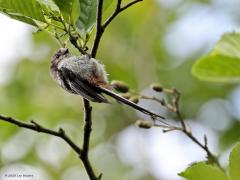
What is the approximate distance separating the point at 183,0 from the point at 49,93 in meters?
2.21

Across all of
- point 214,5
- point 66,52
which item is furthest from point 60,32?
point 214,5

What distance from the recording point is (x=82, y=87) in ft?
10.6

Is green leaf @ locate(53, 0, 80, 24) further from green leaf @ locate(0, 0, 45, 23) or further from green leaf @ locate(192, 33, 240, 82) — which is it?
green leaf @ locate(192, 33, 240, 82)

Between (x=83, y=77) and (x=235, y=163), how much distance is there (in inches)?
49.7

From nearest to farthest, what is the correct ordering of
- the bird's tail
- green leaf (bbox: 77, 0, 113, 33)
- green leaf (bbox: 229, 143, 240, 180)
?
green leaf (bbox: 229, 143, 240, 180), the bird's tail, green leaf (bbox: 77, 0, 113, 33)

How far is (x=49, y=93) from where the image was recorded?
7047 mm

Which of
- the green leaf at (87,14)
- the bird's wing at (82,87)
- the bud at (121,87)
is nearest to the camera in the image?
the green leaf at (87,14)

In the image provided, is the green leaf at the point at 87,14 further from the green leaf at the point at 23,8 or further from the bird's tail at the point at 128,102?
the bird's tail at the point at 128,102

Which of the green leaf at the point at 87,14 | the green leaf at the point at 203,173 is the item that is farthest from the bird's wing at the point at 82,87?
the green leaf at the point at 203,173

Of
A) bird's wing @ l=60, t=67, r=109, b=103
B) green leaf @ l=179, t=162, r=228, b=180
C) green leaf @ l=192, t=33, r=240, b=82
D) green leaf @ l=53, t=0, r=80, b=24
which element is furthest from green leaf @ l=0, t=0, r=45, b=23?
green leaf @ l=179, t=162, r=228, b=180

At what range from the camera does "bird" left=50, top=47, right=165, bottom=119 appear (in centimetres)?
306

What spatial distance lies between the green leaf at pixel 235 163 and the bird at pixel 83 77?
2.20ft

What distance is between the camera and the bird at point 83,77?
3.06 metres

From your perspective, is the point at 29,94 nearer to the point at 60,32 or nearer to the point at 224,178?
the point at 60,32
